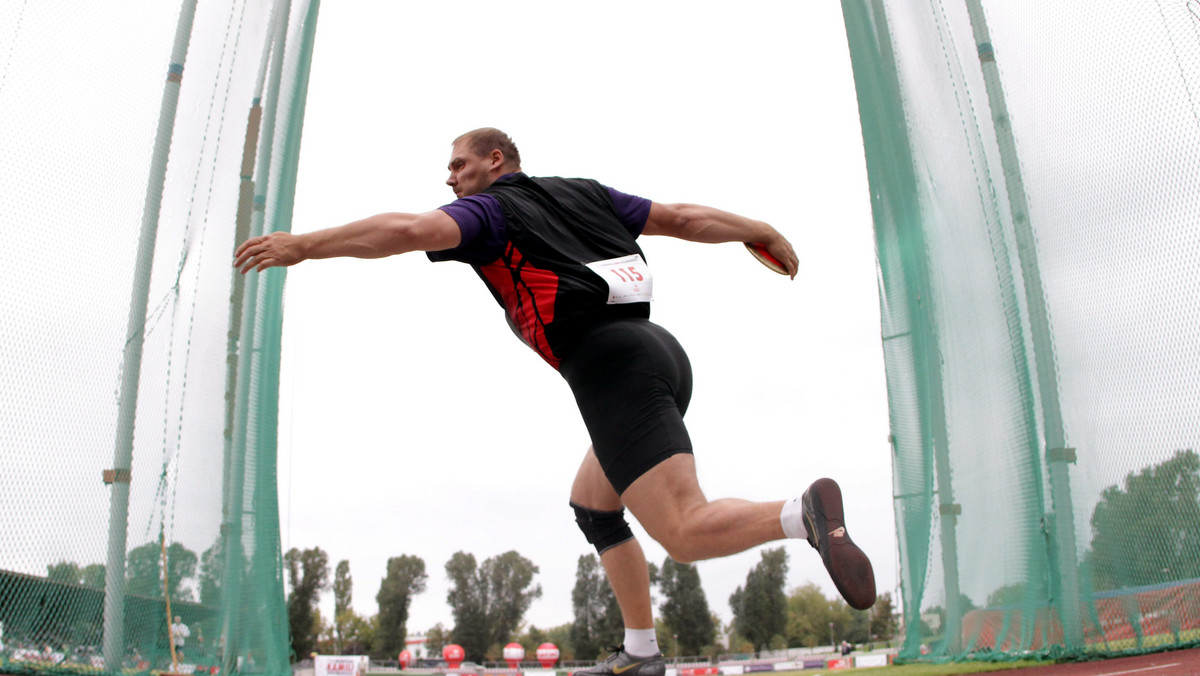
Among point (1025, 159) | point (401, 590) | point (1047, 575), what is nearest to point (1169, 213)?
point (1025, 159)

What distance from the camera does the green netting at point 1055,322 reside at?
3357mm

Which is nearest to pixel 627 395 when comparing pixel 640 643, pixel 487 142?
pixel 640 643

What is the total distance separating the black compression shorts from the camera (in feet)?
5.07

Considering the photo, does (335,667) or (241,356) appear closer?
(241,356)

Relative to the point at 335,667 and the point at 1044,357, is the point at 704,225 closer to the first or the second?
the point at 1044,357

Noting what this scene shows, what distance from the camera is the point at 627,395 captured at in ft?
5.19

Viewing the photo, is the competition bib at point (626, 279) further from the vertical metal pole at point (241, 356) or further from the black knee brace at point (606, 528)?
the vertical metal pole at point (241, 356)

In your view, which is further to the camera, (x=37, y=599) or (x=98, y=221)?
(x=98, y=221)

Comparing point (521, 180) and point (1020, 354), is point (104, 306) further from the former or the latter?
point (1020, 354)

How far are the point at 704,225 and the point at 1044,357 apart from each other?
8.35 ft

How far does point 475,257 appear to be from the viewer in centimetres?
172

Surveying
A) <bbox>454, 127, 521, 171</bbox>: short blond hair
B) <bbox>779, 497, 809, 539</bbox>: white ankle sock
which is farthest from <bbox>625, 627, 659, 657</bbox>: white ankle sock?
<bbox>454, 127, 521, 171</bbox>: short blond hair

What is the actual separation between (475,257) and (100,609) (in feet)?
8.27

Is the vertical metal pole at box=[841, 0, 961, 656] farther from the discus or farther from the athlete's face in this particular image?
the athlete's face
